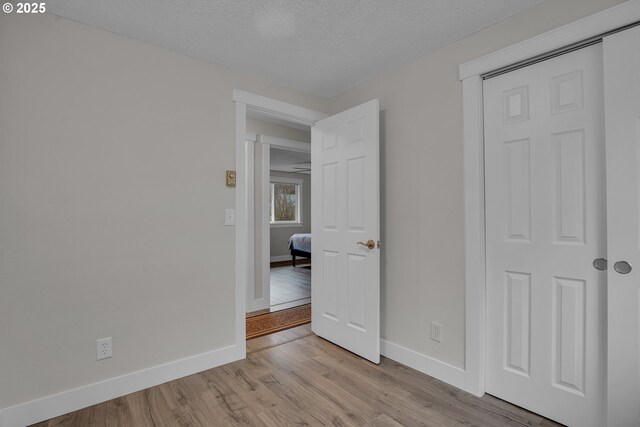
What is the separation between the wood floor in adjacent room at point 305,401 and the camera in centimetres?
181

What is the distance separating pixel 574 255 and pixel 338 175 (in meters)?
1.74

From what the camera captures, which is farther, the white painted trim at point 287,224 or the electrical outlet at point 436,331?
the white painted trim at point 287,224

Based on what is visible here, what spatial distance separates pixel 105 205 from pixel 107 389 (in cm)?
116

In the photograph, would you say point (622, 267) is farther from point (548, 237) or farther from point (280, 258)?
point (280, 258)

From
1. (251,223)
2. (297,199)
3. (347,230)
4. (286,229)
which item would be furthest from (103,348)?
(297,199)

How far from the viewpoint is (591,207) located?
5.41 feet

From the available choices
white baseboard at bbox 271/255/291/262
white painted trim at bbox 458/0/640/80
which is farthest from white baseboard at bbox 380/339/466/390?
white baseboard at bbox 271/255/291/262

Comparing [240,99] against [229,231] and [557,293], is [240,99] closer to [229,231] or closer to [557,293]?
[229,231]

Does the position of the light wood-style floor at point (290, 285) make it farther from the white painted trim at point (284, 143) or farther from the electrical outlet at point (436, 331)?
the electrical outlet at point (436, 331)

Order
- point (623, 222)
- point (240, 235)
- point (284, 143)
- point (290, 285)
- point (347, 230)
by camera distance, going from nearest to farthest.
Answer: point (623, 222), point (240, 235), point (347, 230), point (284, 143), point (290, 285)

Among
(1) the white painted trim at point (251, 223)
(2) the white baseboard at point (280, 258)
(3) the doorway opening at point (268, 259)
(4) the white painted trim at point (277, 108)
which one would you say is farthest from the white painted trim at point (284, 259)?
(4) the white painted trim at point (277, 108)

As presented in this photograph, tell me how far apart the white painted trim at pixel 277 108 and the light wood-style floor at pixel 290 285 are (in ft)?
7.97

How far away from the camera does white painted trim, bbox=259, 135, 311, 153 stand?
399 centimetres

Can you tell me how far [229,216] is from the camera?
255cm
